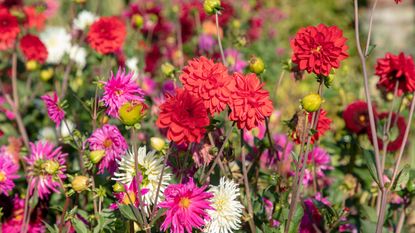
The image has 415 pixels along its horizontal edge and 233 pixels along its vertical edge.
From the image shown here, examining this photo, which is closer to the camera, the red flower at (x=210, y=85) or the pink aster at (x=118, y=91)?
the red flower at (x=210, y=85)

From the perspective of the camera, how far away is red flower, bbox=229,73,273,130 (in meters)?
1.14

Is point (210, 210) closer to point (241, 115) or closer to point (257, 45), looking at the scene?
point (241, 115)

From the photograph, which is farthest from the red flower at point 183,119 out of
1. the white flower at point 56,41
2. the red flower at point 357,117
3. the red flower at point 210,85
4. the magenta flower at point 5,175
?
the white flower at point 56,41

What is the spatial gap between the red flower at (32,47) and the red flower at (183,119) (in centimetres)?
111

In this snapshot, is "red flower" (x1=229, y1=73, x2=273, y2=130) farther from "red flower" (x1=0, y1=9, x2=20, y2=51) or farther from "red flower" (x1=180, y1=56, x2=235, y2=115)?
"red flower" (x1=0, y1=9, x2=20, y2=51)

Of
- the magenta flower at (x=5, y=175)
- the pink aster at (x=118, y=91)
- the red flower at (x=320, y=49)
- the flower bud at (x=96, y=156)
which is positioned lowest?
the magenta flower at (x=5, y=175)

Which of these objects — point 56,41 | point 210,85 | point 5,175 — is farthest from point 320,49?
point 56,41

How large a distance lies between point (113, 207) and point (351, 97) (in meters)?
1.43

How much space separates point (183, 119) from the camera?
1.06 metres

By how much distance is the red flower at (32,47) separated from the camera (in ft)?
6.66

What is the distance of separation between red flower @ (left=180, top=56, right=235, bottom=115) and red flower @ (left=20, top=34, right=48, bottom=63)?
1.07m

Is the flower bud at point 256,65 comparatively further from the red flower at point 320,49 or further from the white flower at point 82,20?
the white flower at point 82,20

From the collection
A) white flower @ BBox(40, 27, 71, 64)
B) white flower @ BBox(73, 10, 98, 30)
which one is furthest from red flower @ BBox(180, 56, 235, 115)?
white flower @ BBox(40, 27, 71, 64)

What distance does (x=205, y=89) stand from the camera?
1104 mm
